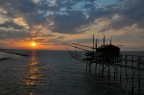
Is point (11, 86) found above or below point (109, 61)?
below

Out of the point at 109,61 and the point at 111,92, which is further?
the point at 109,61

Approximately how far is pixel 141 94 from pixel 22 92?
760 inches

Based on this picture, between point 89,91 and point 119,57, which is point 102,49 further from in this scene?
point 89,91

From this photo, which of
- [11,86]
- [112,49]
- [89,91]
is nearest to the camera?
[89,91]

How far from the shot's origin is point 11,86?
4725cm

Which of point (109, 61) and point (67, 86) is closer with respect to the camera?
point (67, 86)

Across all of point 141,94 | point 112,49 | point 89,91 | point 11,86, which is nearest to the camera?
point 141,94

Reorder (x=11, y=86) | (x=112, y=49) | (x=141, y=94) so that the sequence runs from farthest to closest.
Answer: (x=112, y=49) → (x=11, y=86) → (x=141, y=94)

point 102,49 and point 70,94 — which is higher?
point 102,49

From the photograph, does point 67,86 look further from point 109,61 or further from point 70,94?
point 109,61

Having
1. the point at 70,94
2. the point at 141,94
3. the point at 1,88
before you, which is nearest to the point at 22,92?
the point at 1,88

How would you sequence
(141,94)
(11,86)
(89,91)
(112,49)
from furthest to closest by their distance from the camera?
1. (112,49)
2. (11,86)
3. (89,91)
4. (141,94)

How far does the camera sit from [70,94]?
135 ft

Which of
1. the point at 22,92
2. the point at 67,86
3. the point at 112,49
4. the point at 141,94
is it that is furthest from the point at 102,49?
the point at 22,92
